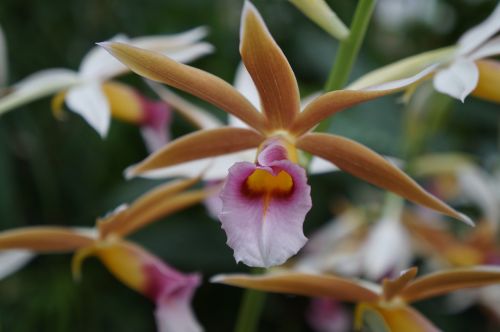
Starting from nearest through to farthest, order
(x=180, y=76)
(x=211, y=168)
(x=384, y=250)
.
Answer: (x=180, y=76), (x=211, y=168), (x=384, y=250)

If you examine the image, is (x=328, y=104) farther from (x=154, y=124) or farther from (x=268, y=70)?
(x=154, y=124)

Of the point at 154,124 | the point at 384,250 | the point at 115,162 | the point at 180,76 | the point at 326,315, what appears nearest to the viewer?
the point at 180,76

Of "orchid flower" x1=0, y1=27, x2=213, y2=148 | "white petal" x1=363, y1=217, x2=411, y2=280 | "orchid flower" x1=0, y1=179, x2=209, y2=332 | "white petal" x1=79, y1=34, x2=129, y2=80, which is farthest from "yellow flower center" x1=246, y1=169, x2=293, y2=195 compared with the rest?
"white petal" x1=363, y1=217, x2=411, y2=280

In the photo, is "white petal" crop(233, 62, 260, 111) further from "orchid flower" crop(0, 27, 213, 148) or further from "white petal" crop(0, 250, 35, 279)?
"white petal" crop(0, 250, 35, 279)

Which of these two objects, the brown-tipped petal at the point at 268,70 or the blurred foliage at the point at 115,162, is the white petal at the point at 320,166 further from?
the blurred foliage at the point at 115,162

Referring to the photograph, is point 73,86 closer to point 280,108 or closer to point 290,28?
point 280,108

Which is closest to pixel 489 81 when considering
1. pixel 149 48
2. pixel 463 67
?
pixel 463 67

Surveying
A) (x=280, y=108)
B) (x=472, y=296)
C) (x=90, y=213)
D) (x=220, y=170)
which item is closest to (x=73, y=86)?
(x=220, y=170)
